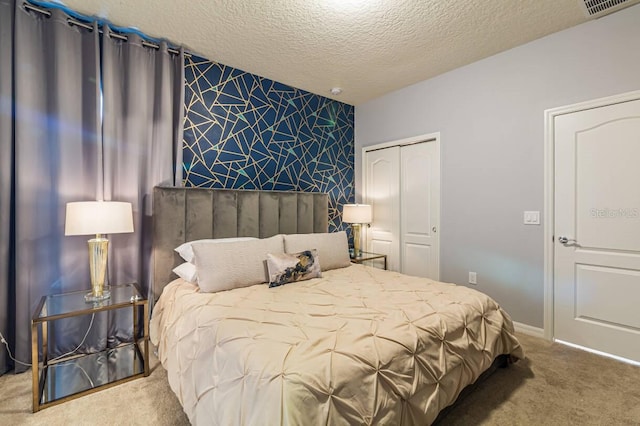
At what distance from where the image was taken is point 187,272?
2.37 meters

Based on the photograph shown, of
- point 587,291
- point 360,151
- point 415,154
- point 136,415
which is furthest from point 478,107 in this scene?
point 136,415

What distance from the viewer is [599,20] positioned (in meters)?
2.39

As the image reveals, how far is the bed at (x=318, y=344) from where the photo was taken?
111cm

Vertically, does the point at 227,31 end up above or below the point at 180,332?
above

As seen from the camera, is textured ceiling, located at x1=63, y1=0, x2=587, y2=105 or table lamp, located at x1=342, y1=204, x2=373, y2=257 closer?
textured ceiling, located at x1=63, y1=0, x2=587, y2=105

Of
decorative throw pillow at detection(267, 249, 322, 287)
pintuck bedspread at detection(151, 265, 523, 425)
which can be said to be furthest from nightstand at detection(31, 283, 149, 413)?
decorative throw pillow at detection(267, 249, 322, 287)

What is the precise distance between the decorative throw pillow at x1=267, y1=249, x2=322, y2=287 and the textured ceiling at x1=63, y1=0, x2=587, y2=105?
1865 mm

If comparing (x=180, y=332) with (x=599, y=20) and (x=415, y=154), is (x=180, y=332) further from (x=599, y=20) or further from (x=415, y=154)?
(x=599, y=20)

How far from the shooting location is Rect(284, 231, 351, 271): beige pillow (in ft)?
9.00

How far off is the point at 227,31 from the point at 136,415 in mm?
2801

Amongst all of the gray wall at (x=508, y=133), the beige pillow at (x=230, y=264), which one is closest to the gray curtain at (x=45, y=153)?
the beige pillow at (x=230, y=264)

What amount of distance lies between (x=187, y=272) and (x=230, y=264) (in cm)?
41

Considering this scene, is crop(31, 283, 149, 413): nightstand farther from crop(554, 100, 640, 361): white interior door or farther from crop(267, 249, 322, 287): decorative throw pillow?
crop(554, 100, 640, 361): white interior door

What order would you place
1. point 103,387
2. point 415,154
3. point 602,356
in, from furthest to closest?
point 415,154, point 602,356, point 103,387
